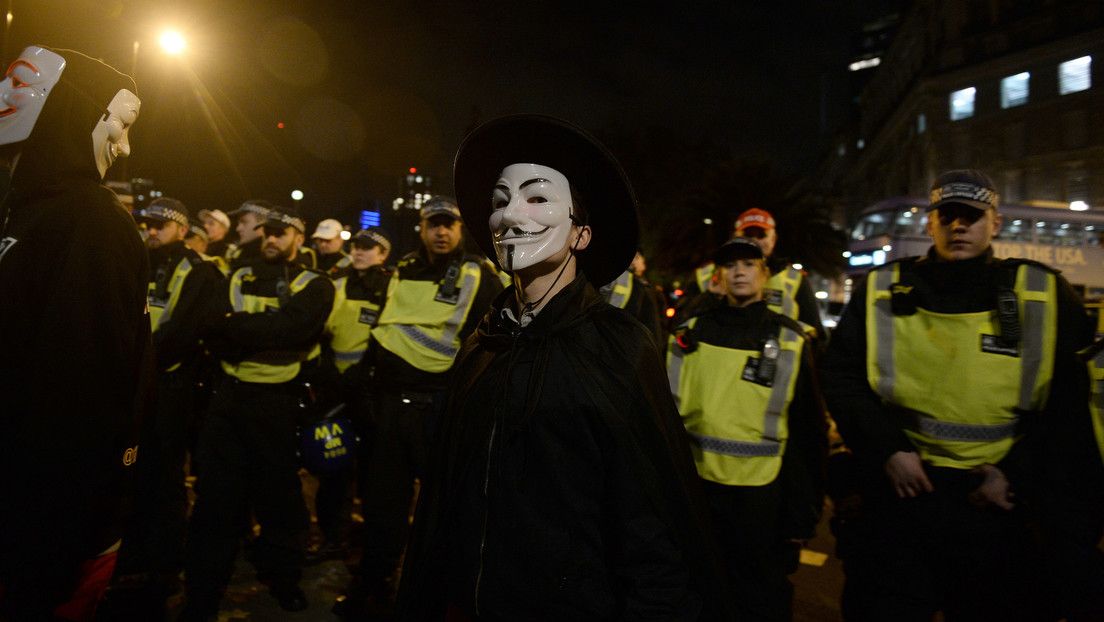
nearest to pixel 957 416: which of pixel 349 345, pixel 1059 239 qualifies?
pixel 349 345

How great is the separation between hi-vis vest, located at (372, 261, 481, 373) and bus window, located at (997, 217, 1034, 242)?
21.3 m

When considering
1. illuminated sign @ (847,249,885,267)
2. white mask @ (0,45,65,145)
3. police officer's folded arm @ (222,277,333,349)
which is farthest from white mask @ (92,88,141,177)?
illuminated sign @ (847,249,885,267)

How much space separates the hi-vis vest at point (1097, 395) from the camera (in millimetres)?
2266

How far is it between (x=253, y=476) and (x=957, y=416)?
4.06 metres

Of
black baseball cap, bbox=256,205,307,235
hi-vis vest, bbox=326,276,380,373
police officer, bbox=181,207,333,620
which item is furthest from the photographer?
hi-vis vest, bbox=326,276,380,373

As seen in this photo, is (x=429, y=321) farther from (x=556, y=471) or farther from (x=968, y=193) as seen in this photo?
(x=968, y=193)

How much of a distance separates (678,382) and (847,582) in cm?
131

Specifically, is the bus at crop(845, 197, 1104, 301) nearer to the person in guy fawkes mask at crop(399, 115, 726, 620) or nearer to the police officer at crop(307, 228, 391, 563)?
the police officer at crop(307, 228, 391, 563)

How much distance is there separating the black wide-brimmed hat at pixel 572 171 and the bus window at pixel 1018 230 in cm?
2210

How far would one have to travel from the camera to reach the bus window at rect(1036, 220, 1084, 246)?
60.1 ft

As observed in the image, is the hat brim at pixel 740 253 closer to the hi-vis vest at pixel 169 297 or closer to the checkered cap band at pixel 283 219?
the checkered cap band at pixel 283 219

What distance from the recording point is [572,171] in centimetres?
194

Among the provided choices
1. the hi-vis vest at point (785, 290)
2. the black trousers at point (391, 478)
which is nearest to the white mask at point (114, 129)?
the black trousers at point (391, 478)

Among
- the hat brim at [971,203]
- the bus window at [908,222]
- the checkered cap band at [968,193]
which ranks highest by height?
the bus window at [908,222]
